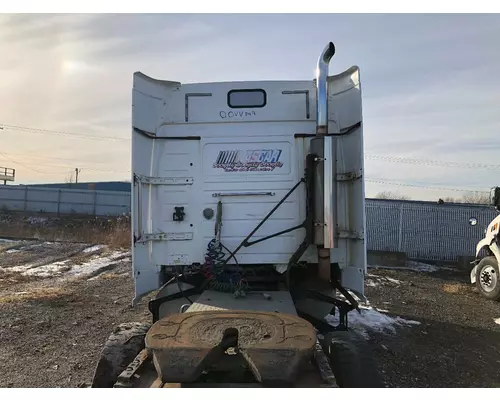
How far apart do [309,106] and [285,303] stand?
253 centimetres

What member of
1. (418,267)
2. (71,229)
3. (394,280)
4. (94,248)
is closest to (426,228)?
(418,267)

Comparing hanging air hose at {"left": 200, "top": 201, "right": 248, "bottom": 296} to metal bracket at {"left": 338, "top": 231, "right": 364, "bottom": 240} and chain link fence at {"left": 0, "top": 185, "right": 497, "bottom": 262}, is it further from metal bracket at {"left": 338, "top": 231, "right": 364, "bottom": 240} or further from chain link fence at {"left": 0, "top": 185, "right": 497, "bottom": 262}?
chain link fence at {"left": 0, "top": 185, "right": 497, "bottom": 262}

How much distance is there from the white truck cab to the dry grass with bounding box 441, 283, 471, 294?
7.81 metres

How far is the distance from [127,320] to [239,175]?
3788 millimetres

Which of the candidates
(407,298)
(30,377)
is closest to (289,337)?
(30,377)

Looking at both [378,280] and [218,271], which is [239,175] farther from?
[378,280]

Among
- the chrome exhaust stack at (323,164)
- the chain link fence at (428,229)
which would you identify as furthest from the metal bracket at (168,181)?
the chain link fence at (428,229)

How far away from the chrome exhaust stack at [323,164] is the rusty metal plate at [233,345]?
1.70m

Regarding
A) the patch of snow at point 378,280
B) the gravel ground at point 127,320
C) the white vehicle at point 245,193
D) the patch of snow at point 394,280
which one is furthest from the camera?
the patch of snow at point 394,280

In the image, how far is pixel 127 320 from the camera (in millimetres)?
7711

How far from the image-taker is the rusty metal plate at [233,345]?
8.96 ft

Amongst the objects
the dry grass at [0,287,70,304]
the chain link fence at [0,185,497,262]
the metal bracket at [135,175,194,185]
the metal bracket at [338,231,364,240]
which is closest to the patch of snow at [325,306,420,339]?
the metal bracket at [338,231,364,240]

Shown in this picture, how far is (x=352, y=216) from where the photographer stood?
5.37 metres

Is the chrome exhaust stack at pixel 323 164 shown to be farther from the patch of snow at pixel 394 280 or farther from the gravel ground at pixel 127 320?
the patch of snow at pixel 394 280
